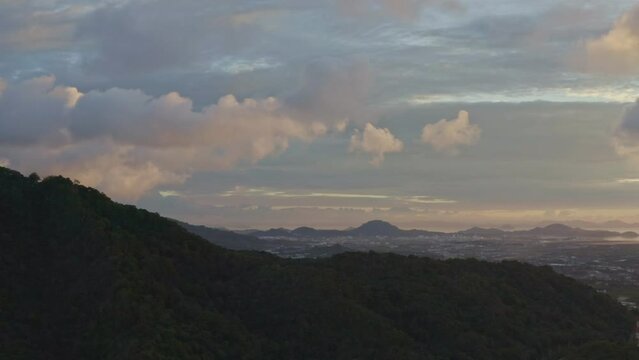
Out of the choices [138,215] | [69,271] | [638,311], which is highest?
[138,215]

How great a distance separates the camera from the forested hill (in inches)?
2682

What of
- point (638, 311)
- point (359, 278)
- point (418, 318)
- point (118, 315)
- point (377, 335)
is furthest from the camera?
point (638, 311)

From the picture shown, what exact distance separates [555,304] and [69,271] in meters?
72.2

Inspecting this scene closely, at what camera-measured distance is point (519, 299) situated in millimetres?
103750

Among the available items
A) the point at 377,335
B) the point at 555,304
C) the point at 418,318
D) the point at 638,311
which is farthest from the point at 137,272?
the point at 638,311

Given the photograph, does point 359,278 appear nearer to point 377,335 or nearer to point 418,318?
point 418,318

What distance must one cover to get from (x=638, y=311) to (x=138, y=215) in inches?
3882

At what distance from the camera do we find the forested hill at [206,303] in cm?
6812

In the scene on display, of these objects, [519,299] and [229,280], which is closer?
[229,280]

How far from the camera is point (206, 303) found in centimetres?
7950

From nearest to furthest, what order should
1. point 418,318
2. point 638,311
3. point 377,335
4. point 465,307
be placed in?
point 377,335 < point 418,318 < point 465,307 < point 638,311

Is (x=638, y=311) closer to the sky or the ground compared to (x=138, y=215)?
closer to the ground

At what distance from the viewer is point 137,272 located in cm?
7581

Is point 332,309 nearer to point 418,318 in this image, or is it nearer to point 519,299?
point 418,318
